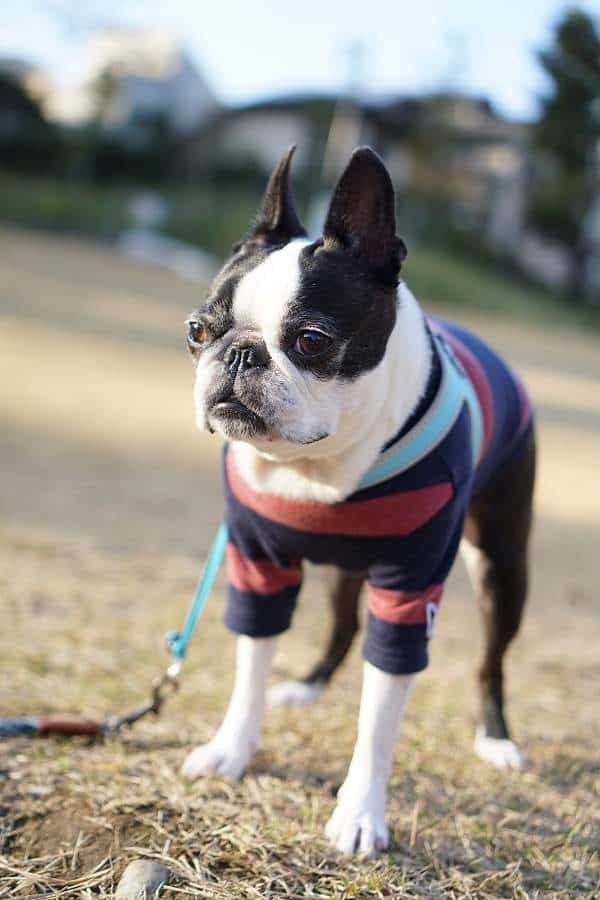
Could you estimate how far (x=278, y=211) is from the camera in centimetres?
282

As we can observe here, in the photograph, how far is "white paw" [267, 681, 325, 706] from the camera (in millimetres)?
3571

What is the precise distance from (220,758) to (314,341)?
141 cm

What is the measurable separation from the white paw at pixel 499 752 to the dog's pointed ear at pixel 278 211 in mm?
1996

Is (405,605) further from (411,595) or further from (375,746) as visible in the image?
(375,746)

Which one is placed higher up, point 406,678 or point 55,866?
point 406,678

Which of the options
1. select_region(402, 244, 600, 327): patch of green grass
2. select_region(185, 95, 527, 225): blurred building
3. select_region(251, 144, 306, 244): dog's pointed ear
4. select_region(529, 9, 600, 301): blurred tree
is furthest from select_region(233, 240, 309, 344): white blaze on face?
select_region(185, 95, 527, 225): blurred building

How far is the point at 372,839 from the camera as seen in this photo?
2.51 meters

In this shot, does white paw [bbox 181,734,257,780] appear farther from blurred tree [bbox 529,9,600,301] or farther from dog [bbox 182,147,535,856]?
blurred tree [bbox 529,9,600,301]

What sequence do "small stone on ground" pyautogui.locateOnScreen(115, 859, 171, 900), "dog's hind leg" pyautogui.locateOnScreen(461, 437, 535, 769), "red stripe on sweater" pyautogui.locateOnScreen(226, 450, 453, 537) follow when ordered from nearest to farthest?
1. "small stone on ground" pyautogui.locateOnScreen(115, 859, 171, 900)
2. "red stripe on sweater" pyautogui.locateOnScreen(226, 450, 453, 537)
3. "dog's hind leg" pyautogui.locateOnScreen(461, 437, 535, 769)

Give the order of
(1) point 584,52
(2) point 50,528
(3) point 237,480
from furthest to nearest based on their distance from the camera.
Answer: (1) point 584,52 < (2) point 50,528 < (3) point 237,480

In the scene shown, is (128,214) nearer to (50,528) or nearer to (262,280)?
(50,528)

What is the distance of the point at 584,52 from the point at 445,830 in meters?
8.42

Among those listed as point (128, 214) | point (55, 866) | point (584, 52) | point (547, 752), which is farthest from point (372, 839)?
point (128, 214)

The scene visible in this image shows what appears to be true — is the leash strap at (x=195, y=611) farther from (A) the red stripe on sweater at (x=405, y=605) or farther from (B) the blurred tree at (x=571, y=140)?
(B) the blurred tree at (x=571, y=140)
